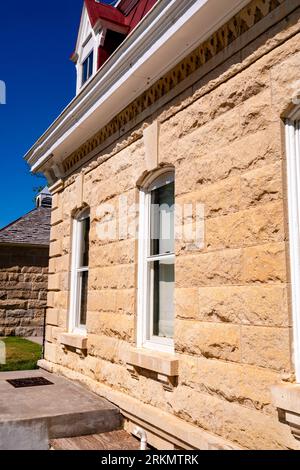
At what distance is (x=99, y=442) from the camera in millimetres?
5027

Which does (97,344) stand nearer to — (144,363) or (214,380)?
(144,363)

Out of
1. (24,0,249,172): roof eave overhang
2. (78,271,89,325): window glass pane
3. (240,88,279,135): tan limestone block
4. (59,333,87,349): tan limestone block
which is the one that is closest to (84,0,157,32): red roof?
(24,0,249,172): roof eave overhang

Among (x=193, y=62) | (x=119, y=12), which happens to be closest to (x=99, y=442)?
(x=193, y=62)

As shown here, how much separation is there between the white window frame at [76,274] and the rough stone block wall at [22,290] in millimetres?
7914

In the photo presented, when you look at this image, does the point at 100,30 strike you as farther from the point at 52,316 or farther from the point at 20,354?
the point at 20,354

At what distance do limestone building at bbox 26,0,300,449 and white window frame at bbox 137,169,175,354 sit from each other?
17 mm

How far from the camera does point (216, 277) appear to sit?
13.9ft

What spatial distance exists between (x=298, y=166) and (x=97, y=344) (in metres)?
4.10

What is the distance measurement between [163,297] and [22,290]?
1096 centimetres

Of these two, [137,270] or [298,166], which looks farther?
[137,270]

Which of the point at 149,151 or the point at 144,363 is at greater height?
the point at 149,151

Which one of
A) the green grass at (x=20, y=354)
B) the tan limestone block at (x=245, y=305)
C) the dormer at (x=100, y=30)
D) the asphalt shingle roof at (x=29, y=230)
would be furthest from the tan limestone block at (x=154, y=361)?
the asphalt shingle roof at (x=29, y=230)

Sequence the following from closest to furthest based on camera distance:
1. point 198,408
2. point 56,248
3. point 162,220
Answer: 1. point 198,408
2. point 162,220
3. point 56,248

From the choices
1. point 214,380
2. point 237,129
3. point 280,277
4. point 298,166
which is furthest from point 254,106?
point 214,380
